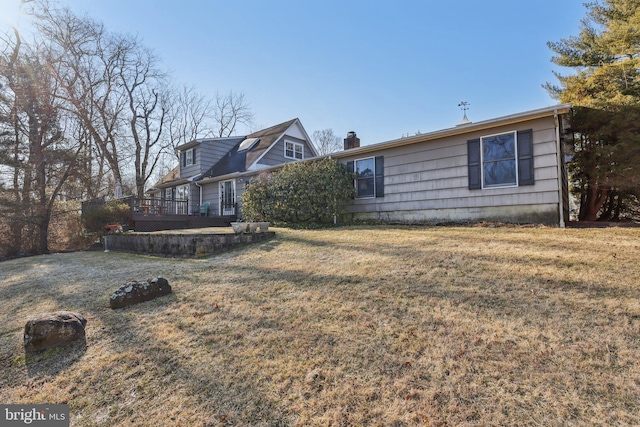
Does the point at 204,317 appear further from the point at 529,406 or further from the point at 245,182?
the point at 245,182

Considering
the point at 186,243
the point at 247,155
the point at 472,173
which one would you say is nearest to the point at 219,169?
the point at 247,155

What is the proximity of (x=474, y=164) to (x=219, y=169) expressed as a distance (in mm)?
12749

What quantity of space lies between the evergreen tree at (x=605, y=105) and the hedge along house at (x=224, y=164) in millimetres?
11356

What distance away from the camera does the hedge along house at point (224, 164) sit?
14883 millimetres

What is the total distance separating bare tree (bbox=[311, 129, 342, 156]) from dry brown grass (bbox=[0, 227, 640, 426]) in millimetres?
29569

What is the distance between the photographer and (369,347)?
2.57 metres

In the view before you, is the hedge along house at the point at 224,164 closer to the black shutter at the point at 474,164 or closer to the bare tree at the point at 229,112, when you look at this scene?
the black shutter at the point at 474,164

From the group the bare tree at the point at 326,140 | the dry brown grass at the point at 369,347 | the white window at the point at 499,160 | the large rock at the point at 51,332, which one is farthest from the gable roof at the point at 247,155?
the bare tree at the point at 326,140

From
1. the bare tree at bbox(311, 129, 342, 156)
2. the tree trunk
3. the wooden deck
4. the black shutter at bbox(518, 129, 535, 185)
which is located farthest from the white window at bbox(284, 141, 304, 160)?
the bare tree at bbox(311, 129, 342, 156)

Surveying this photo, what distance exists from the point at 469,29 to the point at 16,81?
57.6ft

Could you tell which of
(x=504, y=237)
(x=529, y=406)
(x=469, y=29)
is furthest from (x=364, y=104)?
Result: (x=529, y=406)

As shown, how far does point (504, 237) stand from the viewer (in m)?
5.74

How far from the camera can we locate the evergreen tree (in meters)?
6.91

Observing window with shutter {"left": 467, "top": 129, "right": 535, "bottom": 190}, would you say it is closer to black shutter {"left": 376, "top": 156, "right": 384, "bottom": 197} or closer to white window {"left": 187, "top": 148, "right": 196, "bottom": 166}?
black shutter {"left": 376, "top": 156, "right": 384, "bottom": 197}
